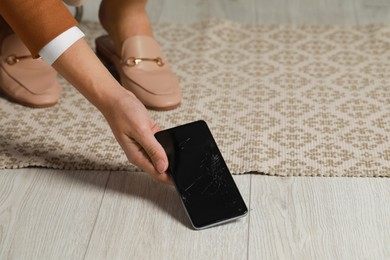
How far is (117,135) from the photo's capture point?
1257mm

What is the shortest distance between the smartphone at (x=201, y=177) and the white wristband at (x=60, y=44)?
21 centimetres

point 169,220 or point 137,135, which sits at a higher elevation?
point 137,135

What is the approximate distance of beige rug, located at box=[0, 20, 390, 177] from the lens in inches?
54.6

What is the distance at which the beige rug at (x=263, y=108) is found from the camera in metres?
1.39

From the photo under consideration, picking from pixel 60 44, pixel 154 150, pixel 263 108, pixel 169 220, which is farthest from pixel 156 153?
pixel 263 108

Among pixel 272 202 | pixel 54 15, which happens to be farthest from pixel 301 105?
pixel 54 15

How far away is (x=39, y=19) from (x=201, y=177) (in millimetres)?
368

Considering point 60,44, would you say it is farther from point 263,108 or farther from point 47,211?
point 263,108

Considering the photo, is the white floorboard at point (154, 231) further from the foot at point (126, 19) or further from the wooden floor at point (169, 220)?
the foot at point (126, 19)

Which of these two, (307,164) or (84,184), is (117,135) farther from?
(307,164)

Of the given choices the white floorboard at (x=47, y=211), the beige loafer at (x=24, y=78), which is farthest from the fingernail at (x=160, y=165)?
the beige loafer at (x=24, y=78)

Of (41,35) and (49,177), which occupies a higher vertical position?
(41,35)

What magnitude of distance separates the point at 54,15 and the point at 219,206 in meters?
0.41

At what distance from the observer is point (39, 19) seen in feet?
4.07
